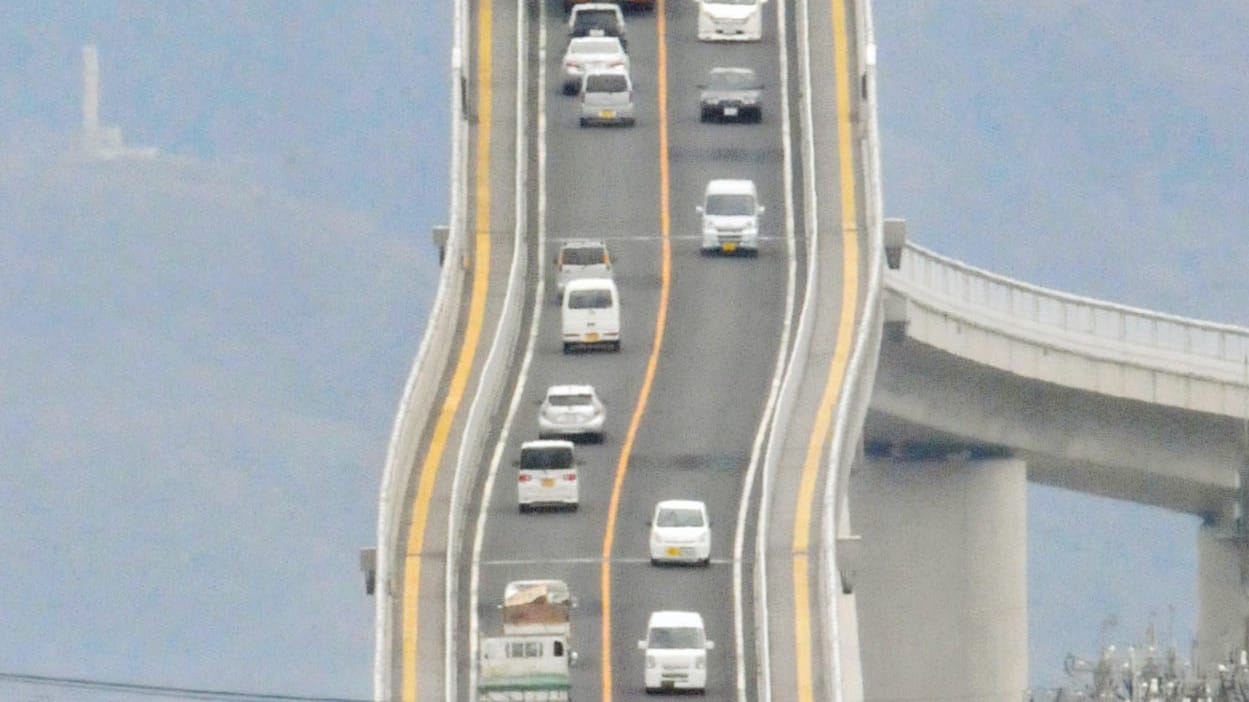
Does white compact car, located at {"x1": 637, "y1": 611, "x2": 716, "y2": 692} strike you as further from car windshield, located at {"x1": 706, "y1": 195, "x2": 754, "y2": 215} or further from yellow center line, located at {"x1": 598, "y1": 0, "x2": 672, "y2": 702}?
car windshield, located at {"x1": 706, "y1": 195, "x2": 754, "y2": 215}

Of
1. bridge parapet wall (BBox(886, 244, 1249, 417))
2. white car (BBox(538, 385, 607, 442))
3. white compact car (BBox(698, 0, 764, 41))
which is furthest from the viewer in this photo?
bridge parapet wall (BBox(886, 244, 1249, 417))

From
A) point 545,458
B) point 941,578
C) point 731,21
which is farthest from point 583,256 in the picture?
point 941,578

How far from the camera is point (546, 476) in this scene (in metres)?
88.8

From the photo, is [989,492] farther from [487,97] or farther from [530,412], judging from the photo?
[530,412]

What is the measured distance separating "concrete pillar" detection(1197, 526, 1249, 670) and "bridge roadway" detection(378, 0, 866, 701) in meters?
29.0

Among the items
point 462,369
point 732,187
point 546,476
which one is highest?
point 732,187

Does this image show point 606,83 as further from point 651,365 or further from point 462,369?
point 462,369

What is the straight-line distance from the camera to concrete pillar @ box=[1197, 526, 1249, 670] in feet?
422

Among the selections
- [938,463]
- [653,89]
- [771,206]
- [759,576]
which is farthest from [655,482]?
[938,463]

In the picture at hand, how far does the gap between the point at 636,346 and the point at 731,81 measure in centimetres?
1338

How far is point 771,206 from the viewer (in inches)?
4151

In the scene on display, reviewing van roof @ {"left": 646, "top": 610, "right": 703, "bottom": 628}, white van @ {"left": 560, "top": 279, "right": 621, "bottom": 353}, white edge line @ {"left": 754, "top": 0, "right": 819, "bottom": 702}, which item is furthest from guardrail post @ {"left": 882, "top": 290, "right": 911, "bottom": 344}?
van roof @ {"left": 646, "top": 610, "right": 703, "bottom": 628}

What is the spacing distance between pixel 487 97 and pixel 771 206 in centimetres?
1073

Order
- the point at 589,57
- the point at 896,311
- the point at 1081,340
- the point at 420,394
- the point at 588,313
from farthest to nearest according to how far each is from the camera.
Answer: the point at 1081,340 → the point at 589,57 → the point at 896,311 → the point at 588,313 → the point at 420,394
